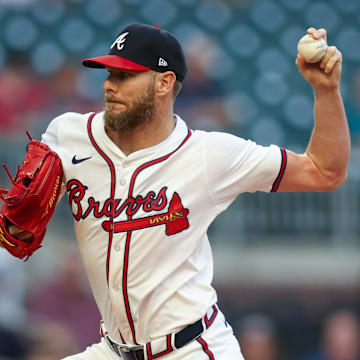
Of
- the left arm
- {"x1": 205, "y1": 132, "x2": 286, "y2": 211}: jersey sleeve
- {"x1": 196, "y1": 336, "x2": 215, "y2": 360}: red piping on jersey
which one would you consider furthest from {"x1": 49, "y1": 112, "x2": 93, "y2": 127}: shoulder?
{"x1": 196, "y1": 336, "x2": 215, "y2": 360}: red piping on jersey

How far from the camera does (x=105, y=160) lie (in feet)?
9.19

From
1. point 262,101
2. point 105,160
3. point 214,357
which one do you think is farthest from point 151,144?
point 262,101

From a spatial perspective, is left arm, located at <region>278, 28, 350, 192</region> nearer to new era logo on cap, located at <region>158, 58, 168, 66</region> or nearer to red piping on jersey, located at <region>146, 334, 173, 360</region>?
new era logo on cap, located at <region>158, 58, 168, 66</region>

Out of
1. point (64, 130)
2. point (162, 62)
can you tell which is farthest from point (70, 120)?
point (162, 62)

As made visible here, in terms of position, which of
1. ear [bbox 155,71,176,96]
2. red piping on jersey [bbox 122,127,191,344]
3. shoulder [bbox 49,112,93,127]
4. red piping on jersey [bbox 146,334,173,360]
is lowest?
red piping on jersey [bbox 146,334,173,360]

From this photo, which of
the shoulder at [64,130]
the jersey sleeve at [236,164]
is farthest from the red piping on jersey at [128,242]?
the shoulder at [64,130]

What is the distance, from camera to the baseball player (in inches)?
108

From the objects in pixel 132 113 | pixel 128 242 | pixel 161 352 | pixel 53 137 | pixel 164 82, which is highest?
pixel 164 82

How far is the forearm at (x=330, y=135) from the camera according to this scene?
9.08 feet

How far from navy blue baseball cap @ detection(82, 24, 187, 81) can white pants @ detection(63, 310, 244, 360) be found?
93cm

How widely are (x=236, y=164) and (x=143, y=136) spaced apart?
350mm

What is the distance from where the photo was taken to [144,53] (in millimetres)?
2766

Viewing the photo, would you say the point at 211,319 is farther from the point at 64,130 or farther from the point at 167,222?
the point at 64,130

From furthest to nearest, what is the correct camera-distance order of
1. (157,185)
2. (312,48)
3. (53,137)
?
(53,137)
(157,185)
(312,48)
